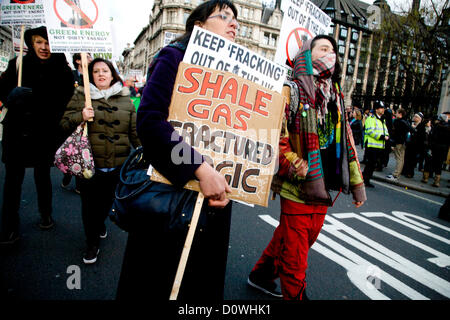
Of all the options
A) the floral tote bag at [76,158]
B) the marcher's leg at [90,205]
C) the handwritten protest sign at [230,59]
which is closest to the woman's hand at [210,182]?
the handwritten protest sign at [230,59]

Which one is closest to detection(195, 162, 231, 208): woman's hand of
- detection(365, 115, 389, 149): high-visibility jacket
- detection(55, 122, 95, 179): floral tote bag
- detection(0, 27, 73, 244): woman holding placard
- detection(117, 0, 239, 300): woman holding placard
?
detection(117, 0, 239, 300): woman holding placard

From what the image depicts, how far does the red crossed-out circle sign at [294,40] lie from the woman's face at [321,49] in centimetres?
62

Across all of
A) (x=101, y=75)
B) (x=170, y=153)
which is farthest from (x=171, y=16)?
(x=170, y=153)

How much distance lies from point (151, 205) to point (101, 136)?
1.89 meters

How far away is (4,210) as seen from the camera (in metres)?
2.88

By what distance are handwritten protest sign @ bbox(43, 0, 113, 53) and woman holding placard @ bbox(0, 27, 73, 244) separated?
0.32 metres

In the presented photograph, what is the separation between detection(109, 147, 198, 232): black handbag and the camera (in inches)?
49.7

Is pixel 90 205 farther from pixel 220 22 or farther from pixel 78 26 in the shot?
pixel 220 22

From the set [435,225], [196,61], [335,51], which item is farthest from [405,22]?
[196,61]

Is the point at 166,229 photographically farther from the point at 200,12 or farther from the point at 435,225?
the point at 435,225

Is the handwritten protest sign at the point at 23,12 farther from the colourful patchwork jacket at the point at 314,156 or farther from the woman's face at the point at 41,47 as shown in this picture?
the colourful patchwork jacket at the point at 314,156

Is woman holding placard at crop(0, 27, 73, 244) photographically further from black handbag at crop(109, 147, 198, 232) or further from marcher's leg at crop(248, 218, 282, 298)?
marcher's leg at crop(248, 218, 282, 298)

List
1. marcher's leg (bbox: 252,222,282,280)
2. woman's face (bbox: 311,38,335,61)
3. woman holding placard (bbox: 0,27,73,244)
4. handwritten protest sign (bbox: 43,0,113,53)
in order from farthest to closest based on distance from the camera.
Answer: woman holding placard (bbox: 0,27,73,244) < handwritten protest sign (bbox: 43,0,113,53) < marcher's leg (bbox: 252,222,282,280) < woman's face (bbox: 311,38,335,61)
